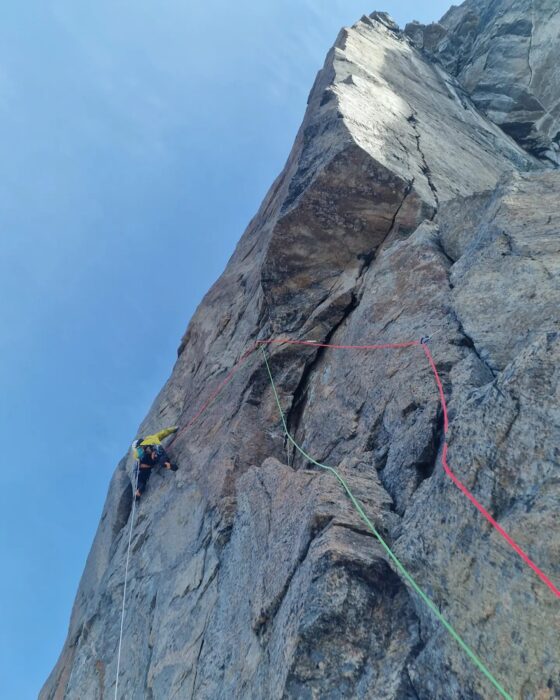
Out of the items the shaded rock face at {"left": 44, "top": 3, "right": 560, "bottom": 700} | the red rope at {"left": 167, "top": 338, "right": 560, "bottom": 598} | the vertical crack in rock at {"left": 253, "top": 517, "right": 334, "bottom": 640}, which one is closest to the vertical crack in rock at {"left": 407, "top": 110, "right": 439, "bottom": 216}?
the shaded rock face at {"left": 44, "top": 3, "right": 560, "bottom": 700}

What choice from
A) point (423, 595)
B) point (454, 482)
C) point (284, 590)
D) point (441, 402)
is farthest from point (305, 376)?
point (423, 595)

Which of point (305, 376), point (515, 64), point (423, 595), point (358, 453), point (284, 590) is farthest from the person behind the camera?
point (515, 64)

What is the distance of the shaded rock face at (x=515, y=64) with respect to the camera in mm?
17938

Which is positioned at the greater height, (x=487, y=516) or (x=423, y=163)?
(x=423, y=163)

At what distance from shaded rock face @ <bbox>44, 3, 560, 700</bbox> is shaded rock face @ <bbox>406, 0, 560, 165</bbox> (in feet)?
19.2

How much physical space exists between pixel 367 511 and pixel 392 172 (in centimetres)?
563

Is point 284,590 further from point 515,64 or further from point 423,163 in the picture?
point 515,64

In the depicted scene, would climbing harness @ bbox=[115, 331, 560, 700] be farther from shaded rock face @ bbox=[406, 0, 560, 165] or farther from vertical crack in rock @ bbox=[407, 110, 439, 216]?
shaded rock face @ bbox=[406, 0, 560, 165]

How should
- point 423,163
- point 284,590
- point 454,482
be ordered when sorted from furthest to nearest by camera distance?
point 423,163 → point 284,590 → point 454,482

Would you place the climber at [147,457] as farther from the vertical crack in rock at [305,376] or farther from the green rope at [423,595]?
the green rope at [423,595]

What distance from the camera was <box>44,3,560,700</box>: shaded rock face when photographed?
3.70 meters

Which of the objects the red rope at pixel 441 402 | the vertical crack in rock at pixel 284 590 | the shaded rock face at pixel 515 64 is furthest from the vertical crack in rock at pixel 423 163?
the shaded rock face at pixel 515 64

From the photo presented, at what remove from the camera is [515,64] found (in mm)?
19234

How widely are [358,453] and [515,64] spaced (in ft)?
58.0
